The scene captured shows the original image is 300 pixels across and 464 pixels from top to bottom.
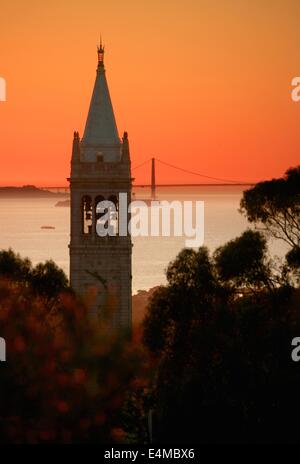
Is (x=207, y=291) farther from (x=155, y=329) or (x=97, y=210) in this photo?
(x=97, y=210)

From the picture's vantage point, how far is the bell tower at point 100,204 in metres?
59.0

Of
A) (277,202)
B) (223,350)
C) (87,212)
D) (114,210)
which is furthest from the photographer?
(87,212)

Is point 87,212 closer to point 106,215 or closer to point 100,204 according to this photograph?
point 100,204

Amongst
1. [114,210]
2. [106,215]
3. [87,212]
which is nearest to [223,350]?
[106,215]

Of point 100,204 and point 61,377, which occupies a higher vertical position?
point 100,204

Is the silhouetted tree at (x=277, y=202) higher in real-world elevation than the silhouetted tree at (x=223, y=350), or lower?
higher

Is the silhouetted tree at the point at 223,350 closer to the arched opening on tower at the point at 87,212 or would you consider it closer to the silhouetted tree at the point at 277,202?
the silhouetted tree at the point at 277,202

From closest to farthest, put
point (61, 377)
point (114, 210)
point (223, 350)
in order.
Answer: point (61, 377)
point (223, 350)
point (114, 210)

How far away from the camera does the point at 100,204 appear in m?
59.7

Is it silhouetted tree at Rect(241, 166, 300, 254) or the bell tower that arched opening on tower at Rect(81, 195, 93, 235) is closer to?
the bell tower

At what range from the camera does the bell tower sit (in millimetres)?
59000

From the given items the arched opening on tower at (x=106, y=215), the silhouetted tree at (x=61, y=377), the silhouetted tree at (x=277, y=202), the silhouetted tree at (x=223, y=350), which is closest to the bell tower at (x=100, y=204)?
the arched opening on tower at (x=106, y=215)

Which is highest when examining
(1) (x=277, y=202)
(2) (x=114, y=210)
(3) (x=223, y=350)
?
(2) (x=114, y=210)

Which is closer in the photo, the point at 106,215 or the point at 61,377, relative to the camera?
the point at 61,377
